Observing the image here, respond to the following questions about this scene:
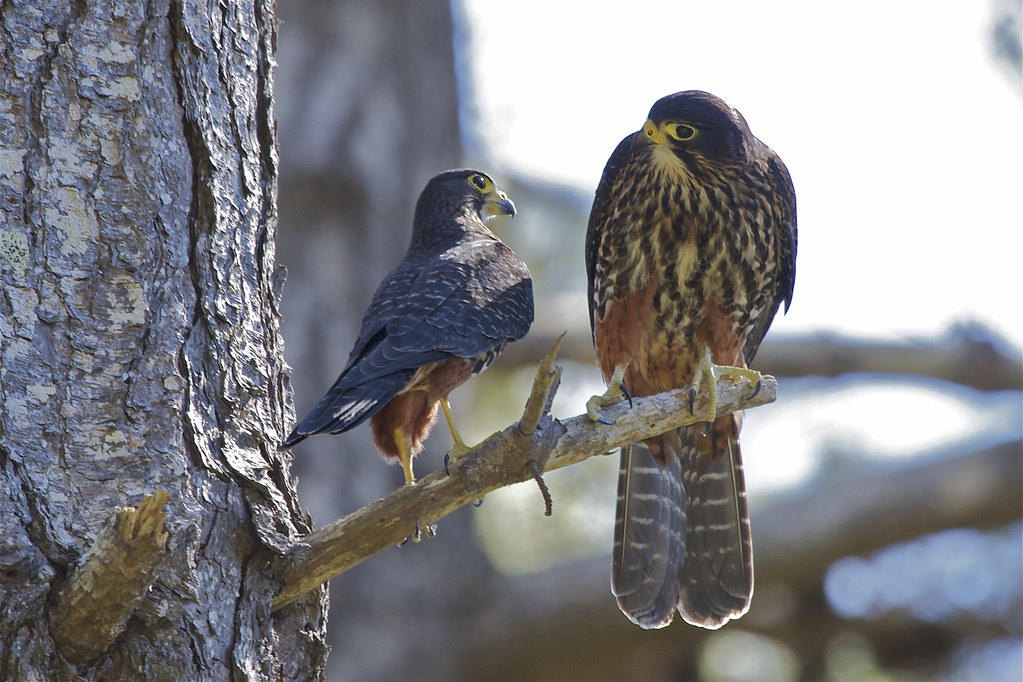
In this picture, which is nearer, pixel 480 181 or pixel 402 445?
pixel 402 445

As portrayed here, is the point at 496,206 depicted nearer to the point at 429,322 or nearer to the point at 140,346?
the point at 429,322

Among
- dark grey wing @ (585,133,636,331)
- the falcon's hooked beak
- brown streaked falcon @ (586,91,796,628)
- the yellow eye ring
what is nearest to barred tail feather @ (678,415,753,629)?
brown streaked falcon @ (586,91,796,628)

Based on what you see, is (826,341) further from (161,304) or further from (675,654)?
(161,304)

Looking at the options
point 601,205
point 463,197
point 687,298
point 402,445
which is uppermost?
point 601,205

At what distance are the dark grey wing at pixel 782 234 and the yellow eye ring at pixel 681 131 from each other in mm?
347

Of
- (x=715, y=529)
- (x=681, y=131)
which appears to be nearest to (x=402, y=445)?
(x=715, y=529)

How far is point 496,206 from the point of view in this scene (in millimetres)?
4785

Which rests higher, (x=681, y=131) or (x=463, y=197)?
(x=681, y=131)

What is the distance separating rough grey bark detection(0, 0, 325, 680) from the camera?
6.93 feet

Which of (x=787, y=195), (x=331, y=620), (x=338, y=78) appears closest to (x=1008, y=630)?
(x=787, y=195)

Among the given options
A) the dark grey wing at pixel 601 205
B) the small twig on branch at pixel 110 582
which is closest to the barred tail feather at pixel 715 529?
the dark grey wing at pixel 601 205

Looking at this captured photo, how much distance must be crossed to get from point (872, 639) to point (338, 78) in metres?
4.28

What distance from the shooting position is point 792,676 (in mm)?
5793

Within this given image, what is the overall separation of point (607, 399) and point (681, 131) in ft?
3.68
